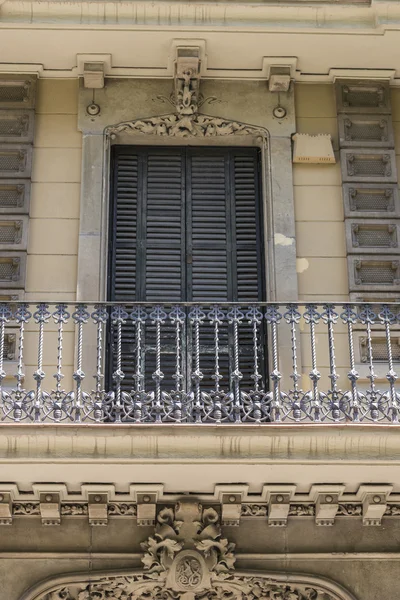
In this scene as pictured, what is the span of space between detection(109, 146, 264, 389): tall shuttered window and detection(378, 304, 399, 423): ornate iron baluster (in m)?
1.53

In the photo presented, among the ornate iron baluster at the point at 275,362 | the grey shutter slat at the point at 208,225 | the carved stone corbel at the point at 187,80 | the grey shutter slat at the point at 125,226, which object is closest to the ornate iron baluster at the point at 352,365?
the ornate iron baluster at the point at 275,362

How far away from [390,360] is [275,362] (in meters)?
0.99

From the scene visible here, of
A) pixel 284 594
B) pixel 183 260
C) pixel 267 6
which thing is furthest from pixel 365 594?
pixel 267 6

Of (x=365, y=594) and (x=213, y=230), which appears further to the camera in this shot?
(x=213, y=230)

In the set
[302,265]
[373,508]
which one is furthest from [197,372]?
[302,265]

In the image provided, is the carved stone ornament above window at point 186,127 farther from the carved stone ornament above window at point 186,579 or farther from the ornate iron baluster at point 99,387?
the carved stone ornament above window at point 186,579

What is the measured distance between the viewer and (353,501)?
9.99 meters

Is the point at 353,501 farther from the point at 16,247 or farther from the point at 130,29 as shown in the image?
the point at 130,29

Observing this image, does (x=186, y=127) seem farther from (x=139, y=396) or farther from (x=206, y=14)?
(x=139, y=396)

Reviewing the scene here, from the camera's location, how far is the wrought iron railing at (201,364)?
31.2 feet

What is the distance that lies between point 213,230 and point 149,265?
735 mm

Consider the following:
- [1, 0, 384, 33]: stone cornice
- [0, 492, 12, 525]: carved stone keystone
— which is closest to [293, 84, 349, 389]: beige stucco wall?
[1, 0, 384, 33]: stone cornice

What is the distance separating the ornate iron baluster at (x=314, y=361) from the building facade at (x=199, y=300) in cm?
2

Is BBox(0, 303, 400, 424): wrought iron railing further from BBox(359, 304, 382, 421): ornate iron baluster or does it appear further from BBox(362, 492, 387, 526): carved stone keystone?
BBox(362, 492, 387, 526): carved stone keystone
